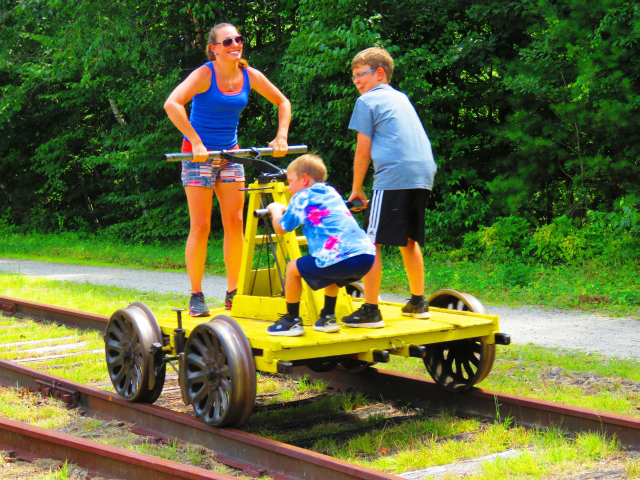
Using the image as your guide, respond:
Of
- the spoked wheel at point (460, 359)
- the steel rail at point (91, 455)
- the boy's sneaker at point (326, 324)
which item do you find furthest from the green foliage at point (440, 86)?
the steel rail at point (91, 455)

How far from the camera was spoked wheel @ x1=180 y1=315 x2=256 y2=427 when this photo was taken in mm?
4180

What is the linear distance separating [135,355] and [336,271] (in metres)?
1.57

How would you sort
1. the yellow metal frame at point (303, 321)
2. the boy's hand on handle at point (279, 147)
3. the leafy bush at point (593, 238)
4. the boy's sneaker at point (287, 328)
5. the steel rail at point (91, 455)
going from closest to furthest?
the steel rail at point (91, 455), the yellow metal frame at point (303, 321), the boy's sneaker at point (287, 328), the boy's hand on handle at point (279, 147), the leafy bush at point (593, 238)

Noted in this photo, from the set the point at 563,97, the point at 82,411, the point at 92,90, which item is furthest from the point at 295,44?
the point at 82,411

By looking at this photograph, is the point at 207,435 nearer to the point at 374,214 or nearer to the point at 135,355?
the point at 135,355

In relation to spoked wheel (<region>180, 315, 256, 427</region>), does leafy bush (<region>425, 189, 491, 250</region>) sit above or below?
above

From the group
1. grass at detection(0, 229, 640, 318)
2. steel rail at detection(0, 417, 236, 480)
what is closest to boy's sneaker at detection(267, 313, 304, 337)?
steel rail at detection(0, 417, 236, 480)

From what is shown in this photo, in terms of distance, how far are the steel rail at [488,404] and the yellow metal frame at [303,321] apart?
0.42m

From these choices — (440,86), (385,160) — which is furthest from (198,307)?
(440,86)

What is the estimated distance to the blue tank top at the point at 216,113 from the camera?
5441 millimetres

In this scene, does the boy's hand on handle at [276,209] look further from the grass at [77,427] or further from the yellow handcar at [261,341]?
the grass at [77,427]

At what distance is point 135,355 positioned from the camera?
202 inches

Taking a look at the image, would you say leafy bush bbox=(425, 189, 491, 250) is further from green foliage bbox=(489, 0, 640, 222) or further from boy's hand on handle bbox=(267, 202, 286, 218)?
boy's hand on handle bbox=(267, 202, 286, 218)

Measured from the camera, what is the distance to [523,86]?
12461 mm
